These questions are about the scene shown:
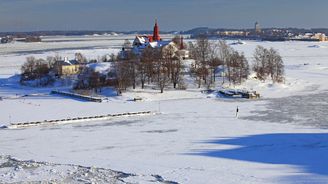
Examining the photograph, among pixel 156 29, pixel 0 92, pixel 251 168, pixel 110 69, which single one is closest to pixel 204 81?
pixel 110 69

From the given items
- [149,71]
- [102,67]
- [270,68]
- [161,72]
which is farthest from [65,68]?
[270,68]

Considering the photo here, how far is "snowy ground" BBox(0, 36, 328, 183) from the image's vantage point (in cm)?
1847

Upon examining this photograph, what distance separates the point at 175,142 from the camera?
78.2ft

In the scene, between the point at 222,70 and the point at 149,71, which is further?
the point at 222,70

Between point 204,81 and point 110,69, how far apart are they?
8.46 metres

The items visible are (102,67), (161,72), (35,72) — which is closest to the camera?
(161,72)

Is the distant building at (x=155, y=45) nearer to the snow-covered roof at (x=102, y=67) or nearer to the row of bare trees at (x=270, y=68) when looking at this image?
the snow-covered roof at (x=102, y=67)

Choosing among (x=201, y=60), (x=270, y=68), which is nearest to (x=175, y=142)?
(x=270, y=68)

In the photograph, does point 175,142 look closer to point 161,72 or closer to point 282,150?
point 282,150

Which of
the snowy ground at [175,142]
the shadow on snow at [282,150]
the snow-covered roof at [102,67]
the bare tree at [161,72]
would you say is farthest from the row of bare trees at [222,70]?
the shadow on snow at [282,150]

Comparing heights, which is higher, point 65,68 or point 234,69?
point 234,69

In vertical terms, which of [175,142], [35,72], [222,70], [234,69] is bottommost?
[175,142]

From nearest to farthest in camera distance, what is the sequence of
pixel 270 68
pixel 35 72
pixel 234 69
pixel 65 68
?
pixel 234 69 → pixel 270 68 → pixel 65 68 → pixel 35 72

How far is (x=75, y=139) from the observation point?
975 inches
